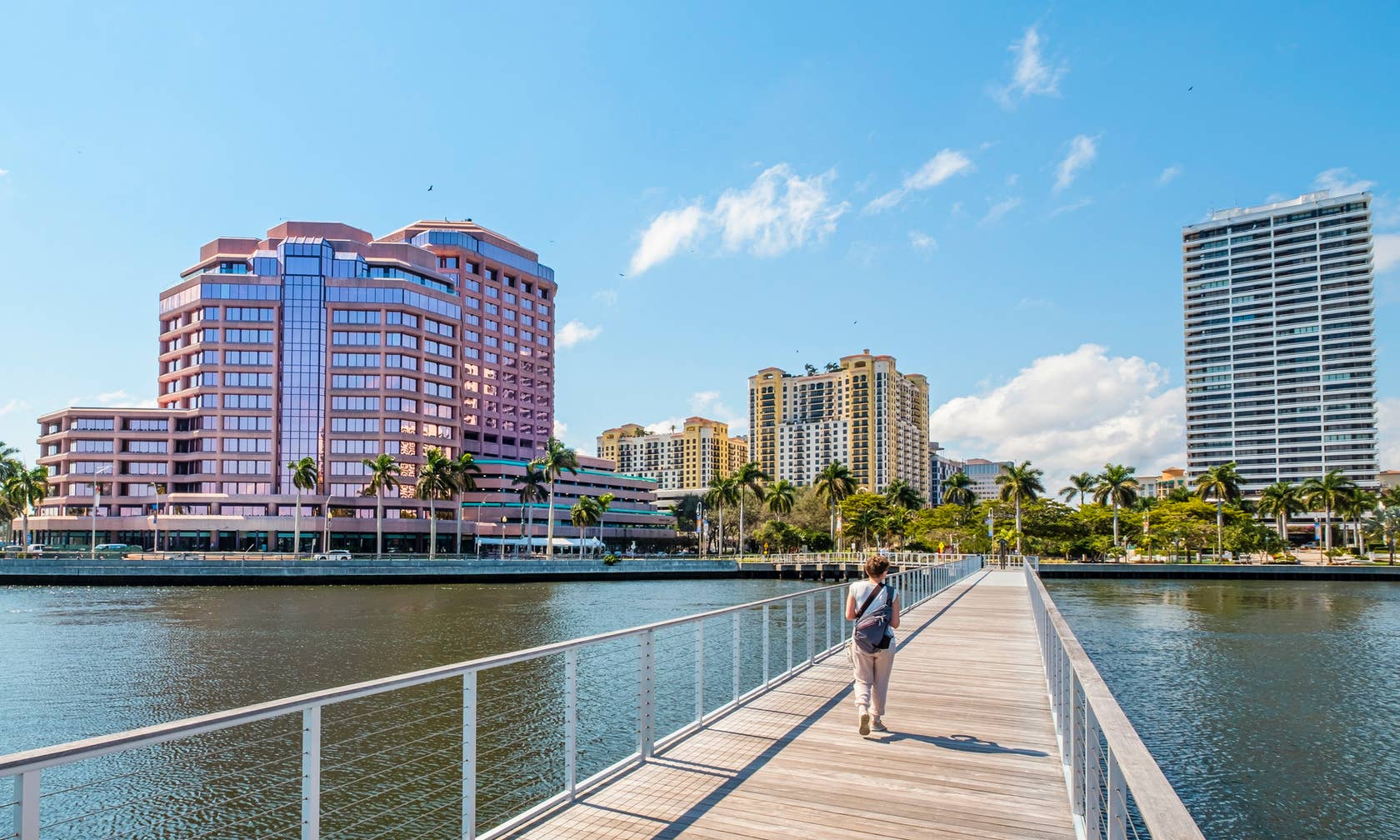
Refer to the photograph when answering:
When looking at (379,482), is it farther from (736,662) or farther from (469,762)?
(469,762)

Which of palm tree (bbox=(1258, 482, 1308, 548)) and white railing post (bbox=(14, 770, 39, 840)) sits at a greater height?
white railing post (bbox=(14, 770, 39, 840))

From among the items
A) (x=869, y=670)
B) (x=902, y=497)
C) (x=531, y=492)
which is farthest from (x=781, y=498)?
(x=869, y=670)

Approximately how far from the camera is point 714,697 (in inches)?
843

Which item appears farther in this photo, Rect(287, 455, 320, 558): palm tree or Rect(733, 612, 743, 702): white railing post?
Rect(287, 455, 320, 558): palm tree

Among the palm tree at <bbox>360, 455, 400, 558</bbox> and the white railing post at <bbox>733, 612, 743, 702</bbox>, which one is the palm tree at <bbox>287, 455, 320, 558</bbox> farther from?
the white railing post at <bbox>733, 612, 743, 702</bbox>

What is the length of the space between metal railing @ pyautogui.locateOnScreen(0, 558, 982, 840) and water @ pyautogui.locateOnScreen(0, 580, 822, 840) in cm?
7

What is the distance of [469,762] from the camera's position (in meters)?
6.01

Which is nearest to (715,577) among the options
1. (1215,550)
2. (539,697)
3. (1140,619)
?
(1140,619)

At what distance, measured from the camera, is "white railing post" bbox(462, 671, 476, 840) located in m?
5.82

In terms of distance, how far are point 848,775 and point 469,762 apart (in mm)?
3296

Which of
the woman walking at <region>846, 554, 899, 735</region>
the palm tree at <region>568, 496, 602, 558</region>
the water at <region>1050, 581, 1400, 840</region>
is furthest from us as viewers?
the palm tree at <region>568, 496, 602, 558</region>

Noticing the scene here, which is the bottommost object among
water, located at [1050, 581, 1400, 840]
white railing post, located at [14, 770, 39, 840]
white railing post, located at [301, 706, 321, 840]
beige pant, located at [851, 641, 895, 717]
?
water, located at [1050, 581, 1400, 840]

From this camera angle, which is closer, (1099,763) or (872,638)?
(1099,763)

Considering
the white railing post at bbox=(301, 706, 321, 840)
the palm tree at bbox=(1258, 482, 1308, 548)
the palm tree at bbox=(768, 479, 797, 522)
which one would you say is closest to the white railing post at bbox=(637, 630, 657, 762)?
the white railing post at bbox=(301, 706, 321, 840)
